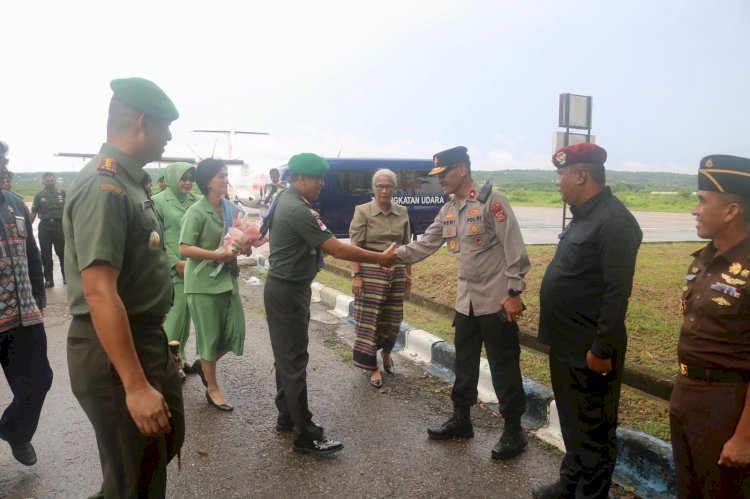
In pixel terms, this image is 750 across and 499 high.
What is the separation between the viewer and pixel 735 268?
83.5 inches

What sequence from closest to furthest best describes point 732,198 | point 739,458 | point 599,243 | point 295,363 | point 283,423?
point 739,458
point 732,198
point 599,243
point 295,363
point 283,423

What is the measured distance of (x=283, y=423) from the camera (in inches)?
159

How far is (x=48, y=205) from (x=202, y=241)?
6.86m

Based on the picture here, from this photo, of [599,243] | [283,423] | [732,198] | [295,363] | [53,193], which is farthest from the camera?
[53,193]

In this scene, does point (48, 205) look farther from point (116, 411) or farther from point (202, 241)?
point (116, 411)

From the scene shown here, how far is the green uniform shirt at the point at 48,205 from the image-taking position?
32.1 ft

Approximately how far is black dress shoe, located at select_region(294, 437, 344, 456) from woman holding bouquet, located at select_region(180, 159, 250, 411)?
92 centimetres

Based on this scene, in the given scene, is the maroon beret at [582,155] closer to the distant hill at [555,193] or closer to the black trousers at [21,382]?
the distant hill at [555,193]

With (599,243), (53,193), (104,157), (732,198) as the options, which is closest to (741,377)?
(732,198)

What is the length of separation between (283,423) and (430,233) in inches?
67.6

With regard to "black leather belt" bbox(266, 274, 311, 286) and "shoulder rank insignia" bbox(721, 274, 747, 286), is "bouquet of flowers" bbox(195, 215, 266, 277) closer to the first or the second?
"black leather belt" bbox(266, 274, 311, 286)

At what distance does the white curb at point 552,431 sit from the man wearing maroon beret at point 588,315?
2.35ft

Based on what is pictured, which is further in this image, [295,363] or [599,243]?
[295,363]

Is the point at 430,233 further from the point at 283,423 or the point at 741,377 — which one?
the point at 741,377
